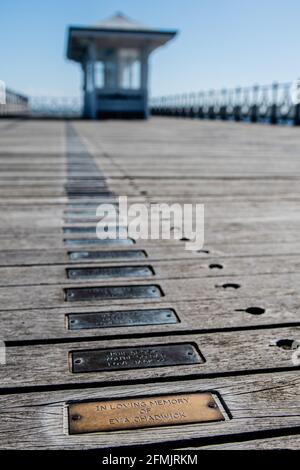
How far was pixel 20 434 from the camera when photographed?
105cm

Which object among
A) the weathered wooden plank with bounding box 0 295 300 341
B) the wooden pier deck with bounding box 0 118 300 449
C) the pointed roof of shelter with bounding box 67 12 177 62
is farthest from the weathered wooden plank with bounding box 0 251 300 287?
the pointed roof of shelter with bounding box 67 12 177 62

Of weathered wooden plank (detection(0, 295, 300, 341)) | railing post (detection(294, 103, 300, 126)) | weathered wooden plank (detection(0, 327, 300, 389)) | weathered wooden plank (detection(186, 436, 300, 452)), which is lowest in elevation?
weathered wooden plank (detection(186, 436, 300, 452))

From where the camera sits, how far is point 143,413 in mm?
1129

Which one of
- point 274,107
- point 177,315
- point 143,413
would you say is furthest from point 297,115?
point 143,413

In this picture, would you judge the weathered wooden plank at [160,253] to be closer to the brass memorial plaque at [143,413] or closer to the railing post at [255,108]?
the brass memorial plaque at [143,413]

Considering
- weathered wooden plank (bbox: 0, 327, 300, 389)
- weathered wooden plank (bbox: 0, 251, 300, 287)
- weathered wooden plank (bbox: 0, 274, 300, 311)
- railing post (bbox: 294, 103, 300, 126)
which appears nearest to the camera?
weathered wooden plank (bbox: 0, 327, 300, 389)

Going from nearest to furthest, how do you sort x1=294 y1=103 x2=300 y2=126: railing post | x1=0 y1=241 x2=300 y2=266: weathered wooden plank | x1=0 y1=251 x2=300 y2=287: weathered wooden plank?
x1=0 y1=251 x2=300 y2=287: weathered wooden plank, x1=0 y1=241 x2=300 y2=266: weathered wooden plank, x1=294 y1=103 x2=300 y2=126: railing post

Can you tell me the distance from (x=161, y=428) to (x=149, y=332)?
45 centimetres

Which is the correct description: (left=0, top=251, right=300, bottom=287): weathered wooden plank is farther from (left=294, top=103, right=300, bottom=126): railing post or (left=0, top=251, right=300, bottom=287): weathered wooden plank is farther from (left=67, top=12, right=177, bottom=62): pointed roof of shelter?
(left=67, top=12, right=177, bottom=62): pointed roof of shelter

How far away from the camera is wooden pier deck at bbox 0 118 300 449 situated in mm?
1092

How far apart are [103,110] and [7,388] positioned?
18.7 meters

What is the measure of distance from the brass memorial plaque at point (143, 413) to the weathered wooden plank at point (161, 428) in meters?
0.02

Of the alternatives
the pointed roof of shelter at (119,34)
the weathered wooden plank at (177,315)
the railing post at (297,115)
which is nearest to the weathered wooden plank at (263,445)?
the weathered wooden plank at (177,315)
